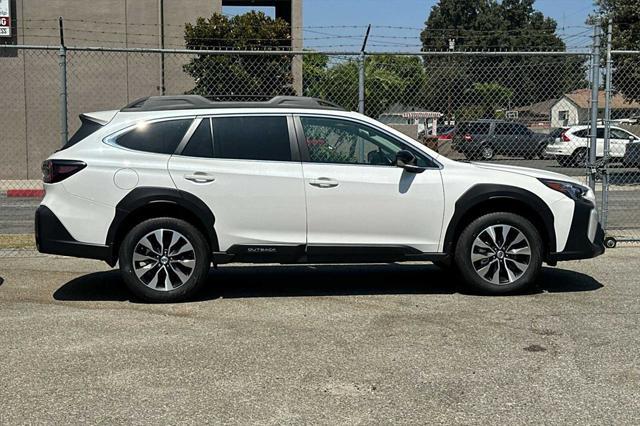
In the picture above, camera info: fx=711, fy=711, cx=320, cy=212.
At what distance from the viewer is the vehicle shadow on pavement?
6.93 m

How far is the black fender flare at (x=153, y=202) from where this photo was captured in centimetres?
625

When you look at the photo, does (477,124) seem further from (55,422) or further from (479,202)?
(55,422)

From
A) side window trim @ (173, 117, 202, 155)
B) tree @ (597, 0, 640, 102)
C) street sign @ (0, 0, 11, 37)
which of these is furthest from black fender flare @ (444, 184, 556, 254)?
street sign @ (0, 0, 11, 37)

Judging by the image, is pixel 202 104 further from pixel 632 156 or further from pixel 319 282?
pixel 632 156

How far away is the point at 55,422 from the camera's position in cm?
387

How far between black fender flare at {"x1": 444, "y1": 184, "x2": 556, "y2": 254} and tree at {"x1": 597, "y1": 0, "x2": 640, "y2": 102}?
13.9m

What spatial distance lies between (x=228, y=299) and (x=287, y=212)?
1.04 metres

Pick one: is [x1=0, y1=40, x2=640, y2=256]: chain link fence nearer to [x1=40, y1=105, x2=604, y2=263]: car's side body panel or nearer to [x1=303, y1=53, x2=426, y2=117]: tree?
[x1=303, y1=53, x2=426, y2=117]: tree

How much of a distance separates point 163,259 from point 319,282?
5.96 ft

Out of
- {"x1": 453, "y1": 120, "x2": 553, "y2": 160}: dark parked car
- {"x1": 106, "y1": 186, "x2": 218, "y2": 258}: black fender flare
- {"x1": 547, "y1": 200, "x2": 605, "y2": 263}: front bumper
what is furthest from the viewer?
{"x1": 453, "y1": 120, "x2": 553, "y2": 160}: dark parked car

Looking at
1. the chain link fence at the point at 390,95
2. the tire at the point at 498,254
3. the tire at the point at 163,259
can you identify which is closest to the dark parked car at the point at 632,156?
the chain link fence at the point at 390,95

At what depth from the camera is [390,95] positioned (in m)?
13.3

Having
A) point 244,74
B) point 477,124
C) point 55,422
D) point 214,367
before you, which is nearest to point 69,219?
point 214,367

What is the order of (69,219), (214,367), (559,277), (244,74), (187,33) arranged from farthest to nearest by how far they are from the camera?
1. (187,33)
2. (244,74)
3. (559,277)
4. (69,219)
5. (214,367)
